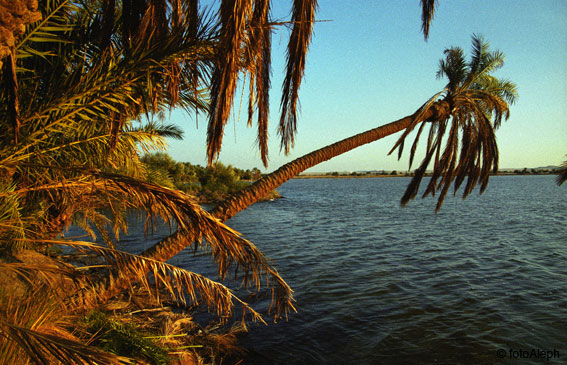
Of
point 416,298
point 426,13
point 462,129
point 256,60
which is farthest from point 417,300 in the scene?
point 256,60

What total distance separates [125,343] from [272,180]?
300 cm

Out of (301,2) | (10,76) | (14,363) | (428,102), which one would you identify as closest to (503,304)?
(428,102)

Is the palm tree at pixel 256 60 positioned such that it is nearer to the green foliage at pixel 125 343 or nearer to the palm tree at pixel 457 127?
the palm tree at pixel 457 127

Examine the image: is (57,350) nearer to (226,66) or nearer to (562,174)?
(226,66)

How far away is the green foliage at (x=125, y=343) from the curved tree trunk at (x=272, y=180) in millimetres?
1372

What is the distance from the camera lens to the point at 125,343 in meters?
4.34

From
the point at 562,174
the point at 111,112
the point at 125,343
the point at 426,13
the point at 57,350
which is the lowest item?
the point at 125,343

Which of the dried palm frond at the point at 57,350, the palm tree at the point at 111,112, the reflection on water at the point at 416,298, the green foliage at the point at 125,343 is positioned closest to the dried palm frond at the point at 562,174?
the reflection on water at the point at 416,298

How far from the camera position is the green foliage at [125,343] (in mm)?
4223

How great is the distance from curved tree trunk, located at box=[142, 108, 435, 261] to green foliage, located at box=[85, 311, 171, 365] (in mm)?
1372

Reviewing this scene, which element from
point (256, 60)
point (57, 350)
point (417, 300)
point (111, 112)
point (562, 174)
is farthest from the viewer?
point (417, 300)

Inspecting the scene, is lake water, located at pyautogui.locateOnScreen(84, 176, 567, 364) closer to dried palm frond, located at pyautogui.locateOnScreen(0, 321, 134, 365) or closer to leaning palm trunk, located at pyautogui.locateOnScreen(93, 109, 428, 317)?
leaning palm trunk, located at pyautogui.locateOnScreen(93, 109, 428, 317)

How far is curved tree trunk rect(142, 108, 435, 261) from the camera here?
3.84 m

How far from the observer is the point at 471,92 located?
6734mm
